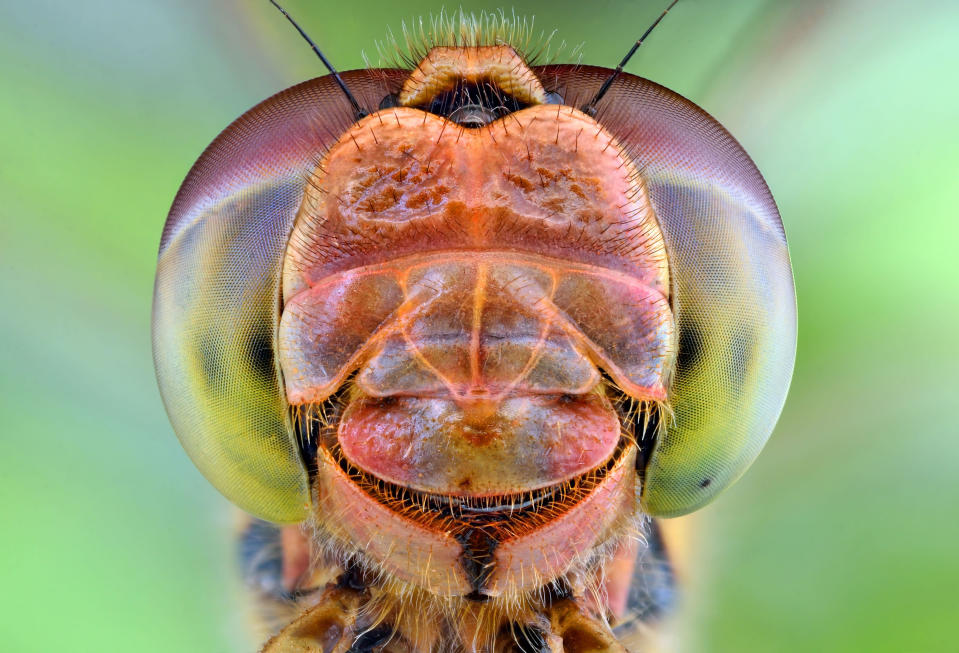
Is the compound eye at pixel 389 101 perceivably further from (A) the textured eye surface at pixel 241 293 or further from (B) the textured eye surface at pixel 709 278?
(B) the textured eye surface at pixel 709 278

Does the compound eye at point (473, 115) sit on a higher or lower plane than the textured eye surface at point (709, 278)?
higher

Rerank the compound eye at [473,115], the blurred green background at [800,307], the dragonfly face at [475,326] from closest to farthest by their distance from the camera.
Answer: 1. the dragonfly face at [475,326]
2. the compound eye at [473,115]
3. the blurred green background at [800,307]

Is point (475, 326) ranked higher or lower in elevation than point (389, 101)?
lower

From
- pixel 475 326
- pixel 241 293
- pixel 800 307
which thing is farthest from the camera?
pixel 800 307

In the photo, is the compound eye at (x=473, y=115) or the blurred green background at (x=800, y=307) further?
the blurred green background at (x=800, y=307)

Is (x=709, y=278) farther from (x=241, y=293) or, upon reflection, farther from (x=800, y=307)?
(x=800, y=307)

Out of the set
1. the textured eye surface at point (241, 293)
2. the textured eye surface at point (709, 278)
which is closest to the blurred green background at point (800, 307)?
the textured eye surface at point (241, 293)

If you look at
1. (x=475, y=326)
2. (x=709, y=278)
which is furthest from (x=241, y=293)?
(x=709, y=278)

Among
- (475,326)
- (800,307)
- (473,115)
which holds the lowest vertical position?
(800,307)

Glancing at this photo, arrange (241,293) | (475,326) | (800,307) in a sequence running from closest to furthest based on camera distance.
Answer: (475,326) < (241,293) < (800,307)
